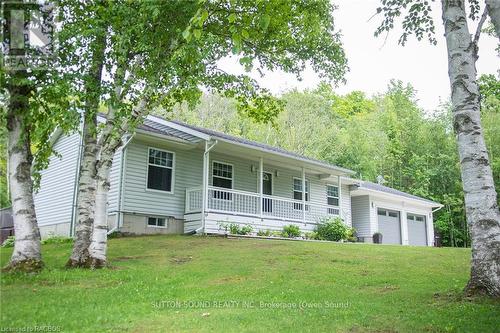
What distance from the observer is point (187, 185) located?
53.2 ft

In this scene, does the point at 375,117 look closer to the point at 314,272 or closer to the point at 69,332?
the point at 314,272

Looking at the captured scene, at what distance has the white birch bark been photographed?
24.1 ft

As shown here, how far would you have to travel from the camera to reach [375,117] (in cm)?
3859

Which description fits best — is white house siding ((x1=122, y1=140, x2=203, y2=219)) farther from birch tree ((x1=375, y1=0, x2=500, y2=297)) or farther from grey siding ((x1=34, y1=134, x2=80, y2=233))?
birch tree ((x1=375, y1=0, x2=500, y2=297))

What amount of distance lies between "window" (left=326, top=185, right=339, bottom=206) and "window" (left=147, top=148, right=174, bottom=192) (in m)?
9.07

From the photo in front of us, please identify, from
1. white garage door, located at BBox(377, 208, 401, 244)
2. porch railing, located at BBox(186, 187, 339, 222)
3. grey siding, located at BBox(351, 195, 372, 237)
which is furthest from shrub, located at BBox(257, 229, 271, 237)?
white garage door, located at BBox(377, 208, 401, 244)

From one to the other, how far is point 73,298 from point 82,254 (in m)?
2.73

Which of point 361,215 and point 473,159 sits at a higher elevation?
point 361,215

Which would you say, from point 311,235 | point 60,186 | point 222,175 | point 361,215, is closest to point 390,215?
point 361,215

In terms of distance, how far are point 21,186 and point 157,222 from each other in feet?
25.6

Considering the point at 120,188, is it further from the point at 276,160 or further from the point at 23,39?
the point at 23,39

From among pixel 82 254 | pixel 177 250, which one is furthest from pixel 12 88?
pixel 177 250

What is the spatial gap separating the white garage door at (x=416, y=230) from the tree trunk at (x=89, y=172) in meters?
21.4

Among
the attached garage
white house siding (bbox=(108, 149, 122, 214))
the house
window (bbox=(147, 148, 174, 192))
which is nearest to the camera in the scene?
white house siding (bbox=(108, 149, 122, 214))
